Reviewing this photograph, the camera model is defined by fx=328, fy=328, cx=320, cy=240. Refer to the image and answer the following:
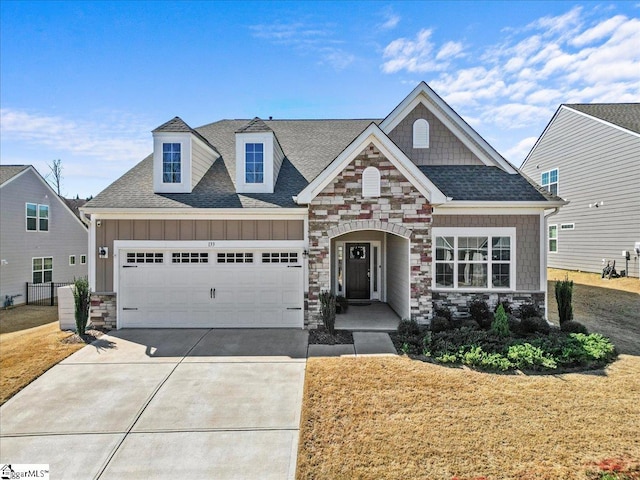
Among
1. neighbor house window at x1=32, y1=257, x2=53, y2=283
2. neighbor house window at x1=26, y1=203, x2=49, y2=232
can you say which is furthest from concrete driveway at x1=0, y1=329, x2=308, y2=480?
neighbor house window at x1=26, y1=203, x2=49, y2=232

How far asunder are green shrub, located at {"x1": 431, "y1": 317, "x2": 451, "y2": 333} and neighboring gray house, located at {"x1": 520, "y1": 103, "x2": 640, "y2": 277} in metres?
14.3

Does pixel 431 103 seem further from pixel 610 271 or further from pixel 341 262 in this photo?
pixel 610 271

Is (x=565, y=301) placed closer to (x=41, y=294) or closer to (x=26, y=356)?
(x=26, y=356)

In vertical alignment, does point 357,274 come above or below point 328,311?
above

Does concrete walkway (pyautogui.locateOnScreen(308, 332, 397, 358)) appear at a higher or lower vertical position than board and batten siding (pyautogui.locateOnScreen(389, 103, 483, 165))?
lower

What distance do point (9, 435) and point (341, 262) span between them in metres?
10.6

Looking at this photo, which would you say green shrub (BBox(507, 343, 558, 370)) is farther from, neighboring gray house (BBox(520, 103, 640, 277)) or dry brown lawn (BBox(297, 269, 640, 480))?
neighboring gray house (BBox(520, 103, 640, 277))

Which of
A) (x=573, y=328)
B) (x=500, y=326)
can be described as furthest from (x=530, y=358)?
(x=573, y=328)

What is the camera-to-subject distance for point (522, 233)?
1027cm

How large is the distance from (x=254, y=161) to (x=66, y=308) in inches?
290

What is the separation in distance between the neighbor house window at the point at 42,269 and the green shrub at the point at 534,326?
24.1 meters

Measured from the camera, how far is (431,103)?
36.6 ft

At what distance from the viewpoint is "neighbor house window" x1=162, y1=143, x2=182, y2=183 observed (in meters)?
10.8

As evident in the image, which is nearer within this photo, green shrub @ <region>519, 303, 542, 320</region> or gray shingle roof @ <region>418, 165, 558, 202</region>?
green shrub @ <region>519, 303, 542, 320</region>
